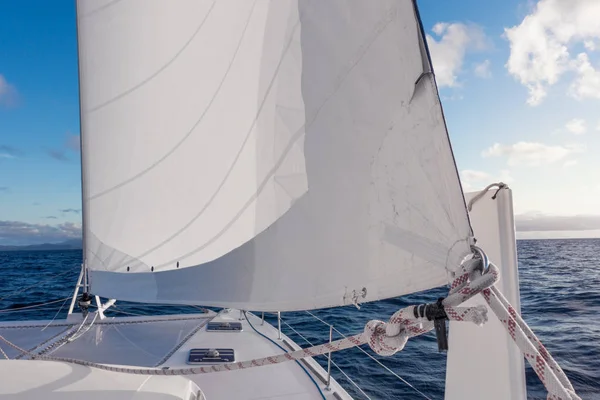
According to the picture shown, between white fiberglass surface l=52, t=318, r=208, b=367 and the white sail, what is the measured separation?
2.12ft

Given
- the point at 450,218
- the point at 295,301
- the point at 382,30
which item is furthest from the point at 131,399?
the point at 382,30

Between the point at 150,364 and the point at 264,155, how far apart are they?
204 centimetres

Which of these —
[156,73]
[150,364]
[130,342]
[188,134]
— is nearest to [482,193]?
[188,134]

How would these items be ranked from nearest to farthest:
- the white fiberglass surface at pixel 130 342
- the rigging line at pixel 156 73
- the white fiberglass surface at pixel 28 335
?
the rigging line at pixel 156 73
the white fiberglass surface at pixel 130 342
the white fiberglass surface at pixel 28 335

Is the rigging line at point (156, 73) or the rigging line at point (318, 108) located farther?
the rigging line at point (156, 73)

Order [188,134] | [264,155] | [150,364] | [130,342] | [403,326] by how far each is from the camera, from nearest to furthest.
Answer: [403,326], [264,155], [188,134], [150,364], [130,342]

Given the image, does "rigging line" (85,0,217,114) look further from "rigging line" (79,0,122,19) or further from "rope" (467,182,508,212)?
"rope" (467,182,508,212)

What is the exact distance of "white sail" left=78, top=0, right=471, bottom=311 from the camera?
1238 mm

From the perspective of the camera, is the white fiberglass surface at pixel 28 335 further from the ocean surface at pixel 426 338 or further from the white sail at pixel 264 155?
the white sail at pixel 264 155

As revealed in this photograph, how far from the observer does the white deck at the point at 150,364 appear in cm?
157

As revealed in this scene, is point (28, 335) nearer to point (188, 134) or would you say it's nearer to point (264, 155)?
point (188, 134)

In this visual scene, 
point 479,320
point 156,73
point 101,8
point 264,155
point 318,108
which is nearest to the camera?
point 479,320

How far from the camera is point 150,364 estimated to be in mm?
3027

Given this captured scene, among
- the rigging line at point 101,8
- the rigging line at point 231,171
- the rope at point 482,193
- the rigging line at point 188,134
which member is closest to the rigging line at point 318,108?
the rigging line at point 231,171
